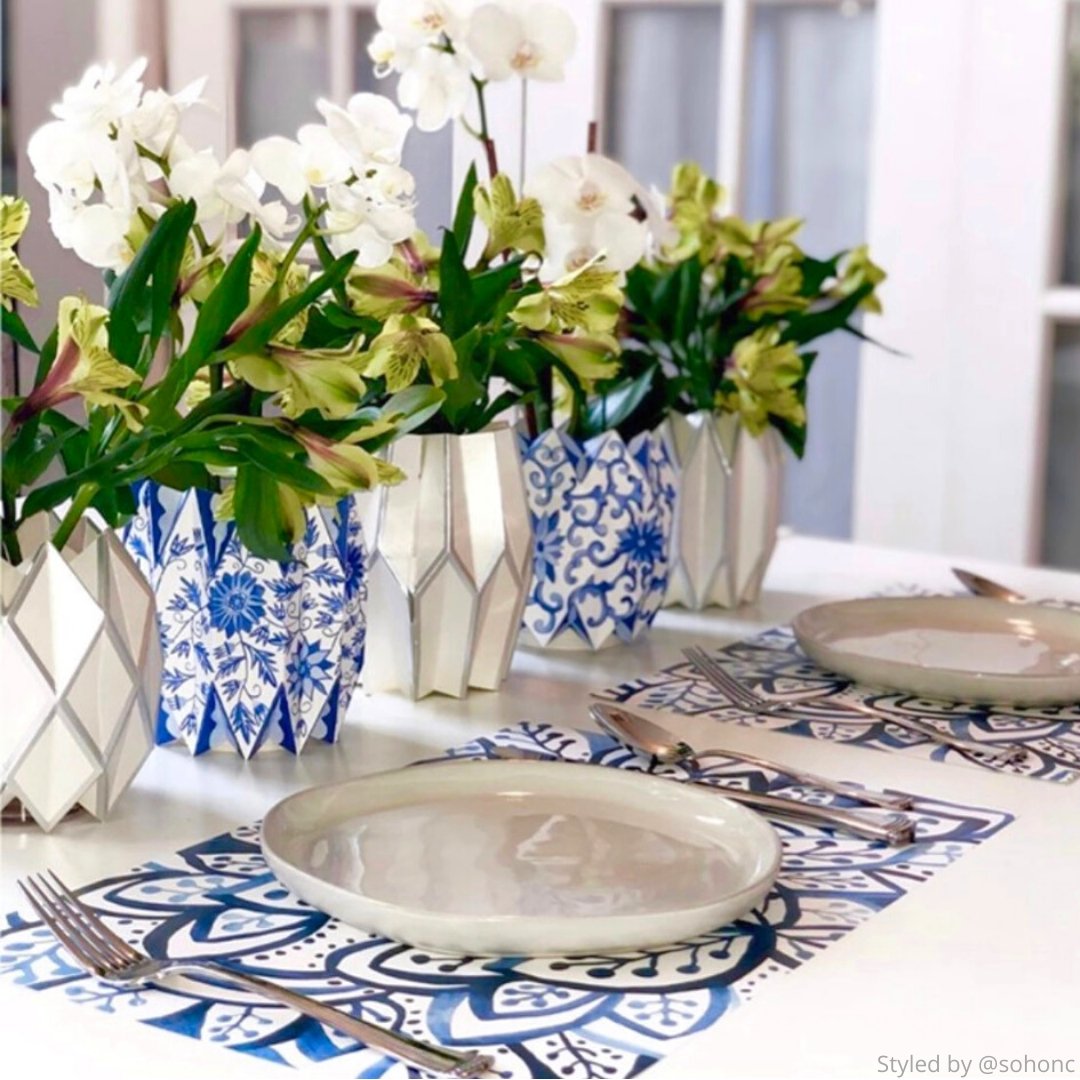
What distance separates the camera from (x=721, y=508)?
146 cm

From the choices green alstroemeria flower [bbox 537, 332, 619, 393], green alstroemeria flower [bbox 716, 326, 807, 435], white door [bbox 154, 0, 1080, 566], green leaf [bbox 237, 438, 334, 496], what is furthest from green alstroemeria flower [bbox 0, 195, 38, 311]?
white door [bbox 154, 0, 1080, 566]

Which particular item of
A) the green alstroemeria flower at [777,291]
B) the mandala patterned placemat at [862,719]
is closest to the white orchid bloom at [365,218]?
the mandala patterned placemat at [862,719]

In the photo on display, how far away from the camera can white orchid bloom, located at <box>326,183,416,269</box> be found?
41.6 inches

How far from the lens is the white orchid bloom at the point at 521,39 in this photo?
4.18 feet

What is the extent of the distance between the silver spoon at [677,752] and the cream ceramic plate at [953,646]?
6.0 inches

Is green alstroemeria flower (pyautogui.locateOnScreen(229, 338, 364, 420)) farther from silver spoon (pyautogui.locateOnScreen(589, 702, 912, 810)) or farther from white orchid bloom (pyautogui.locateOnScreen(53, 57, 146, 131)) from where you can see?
silver spoon (pyautogui.locateOnScreen(589, 702, 912, 810))

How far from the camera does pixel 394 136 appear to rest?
1.07m

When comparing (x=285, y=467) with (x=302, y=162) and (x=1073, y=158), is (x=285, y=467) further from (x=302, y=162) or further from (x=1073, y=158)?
(x=1073, y=158)

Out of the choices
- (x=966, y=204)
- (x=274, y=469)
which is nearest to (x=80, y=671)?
(x=274, y=469)

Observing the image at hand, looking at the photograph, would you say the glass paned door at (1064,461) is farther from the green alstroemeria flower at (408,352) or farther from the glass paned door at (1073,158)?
the green alstroemeria flower at (408,352)

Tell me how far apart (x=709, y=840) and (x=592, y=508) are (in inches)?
17.3

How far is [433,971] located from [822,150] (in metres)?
2.15

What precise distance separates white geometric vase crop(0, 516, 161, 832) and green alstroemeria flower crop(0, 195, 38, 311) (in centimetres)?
11

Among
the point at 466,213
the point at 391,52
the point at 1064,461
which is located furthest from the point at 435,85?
the point at 1064,461
